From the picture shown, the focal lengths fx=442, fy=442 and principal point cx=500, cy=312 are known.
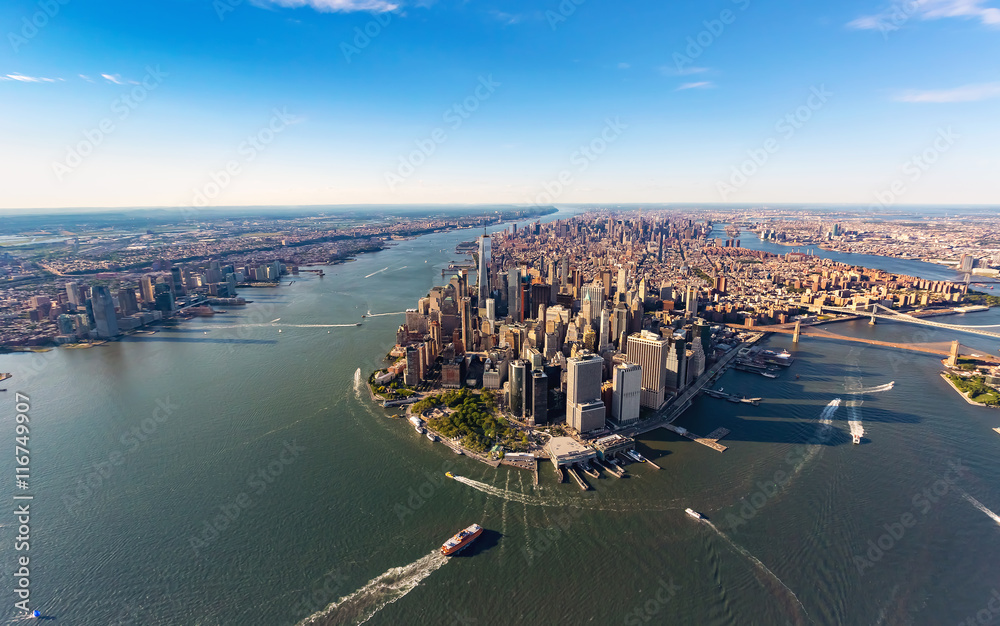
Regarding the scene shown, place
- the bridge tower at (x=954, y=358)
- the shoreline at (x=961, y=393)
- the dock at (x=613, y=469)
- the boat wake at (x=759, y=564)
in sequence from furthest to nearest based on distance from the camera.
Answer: the bridge tower at (x=954, y=358), the shoreline at (x=961, y=393), the dock at (x=613, y=469), the boat wake at (x=759, y=564)

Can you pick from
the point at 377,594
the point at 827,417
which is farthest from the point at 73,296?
the point at 827,417

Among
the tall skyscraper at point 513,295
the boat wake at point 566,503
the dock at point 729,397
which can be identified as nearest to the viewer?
the boat wake at point 566,503

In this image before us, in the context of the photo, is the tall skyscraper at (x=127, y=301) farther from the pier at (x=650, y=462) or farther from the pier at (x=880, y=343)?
the pier at (x=880, y=343)

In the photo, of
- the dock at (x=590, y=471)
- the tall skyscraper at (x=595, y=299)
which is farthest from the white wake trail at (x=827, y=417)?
the tall skyscraper at (x=595, y=299)

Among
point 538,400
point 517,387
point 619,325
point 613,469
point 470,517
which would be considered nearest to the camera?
point 470,517

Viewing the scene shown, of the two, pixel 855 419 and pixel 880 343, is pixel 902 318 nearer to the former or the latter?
pixel 880 343

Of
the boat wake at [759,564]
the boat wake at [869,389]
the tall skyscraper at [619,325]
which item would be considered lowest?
the boat wake at [759,564]

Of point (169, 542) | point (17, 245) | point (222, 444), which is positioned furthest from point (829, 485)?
point (17, 245)

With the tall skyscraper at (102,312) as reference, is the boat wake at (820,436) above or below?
below
